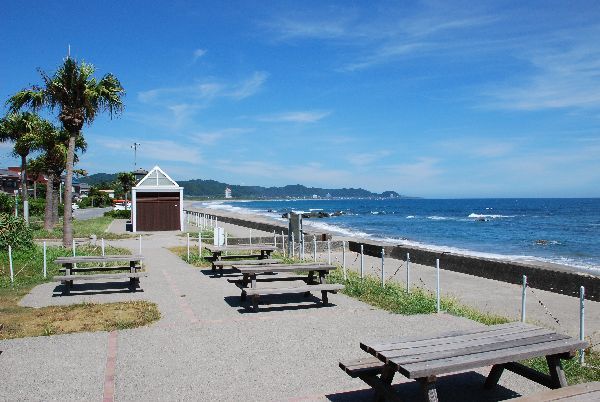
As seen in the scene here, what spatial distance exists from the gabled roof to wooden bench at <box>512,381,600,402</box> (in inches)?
1075

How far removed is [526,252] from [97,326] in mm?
27779

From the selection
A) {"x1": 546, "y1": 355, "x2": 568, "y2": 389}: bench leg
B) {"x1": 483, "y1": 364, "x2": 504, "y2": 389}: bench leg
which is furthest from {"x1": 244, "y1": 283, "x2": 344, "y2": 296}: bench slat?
{"x1": 546, "y1": 355, "x2": 568, "y2": 389}: bench leg

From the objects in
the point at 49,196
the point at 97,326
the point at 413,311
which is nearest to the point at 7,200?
the point at 49,196

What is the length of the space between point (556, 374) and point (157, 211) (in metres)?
26.9

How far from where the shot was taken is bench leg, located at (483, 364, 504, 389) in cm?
525

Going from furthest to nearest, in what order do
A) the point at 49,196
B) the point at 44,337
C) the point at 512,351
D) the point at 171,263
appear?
the point at 49,196 < the point at 171,263 < the point at 44,337 < the point at 512,351

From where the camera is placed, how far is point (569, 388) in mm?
4246

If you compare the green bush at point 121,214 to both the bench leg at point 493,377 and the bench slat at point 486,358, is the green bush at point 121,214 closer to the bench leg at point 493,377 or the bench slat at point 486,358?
the bench leg at point 493,377

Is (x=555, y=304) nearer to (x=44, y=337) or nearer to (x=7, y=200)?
(x=44, y=337)

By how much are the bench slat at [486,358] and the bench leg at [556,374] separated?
19 cm

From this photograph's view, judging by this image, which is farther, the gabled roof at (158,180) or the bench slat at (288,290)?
the gabled roof at (158,180)

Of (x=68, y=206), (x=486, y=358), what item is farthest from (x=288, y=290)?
(x=68, y=206)

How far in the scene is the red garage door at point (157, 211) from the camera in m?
29.3

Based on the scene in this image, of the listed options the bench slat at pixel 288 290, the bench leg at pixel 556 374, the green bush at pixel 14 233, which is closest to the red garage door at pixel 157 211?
the green bush at pixel 14 233
